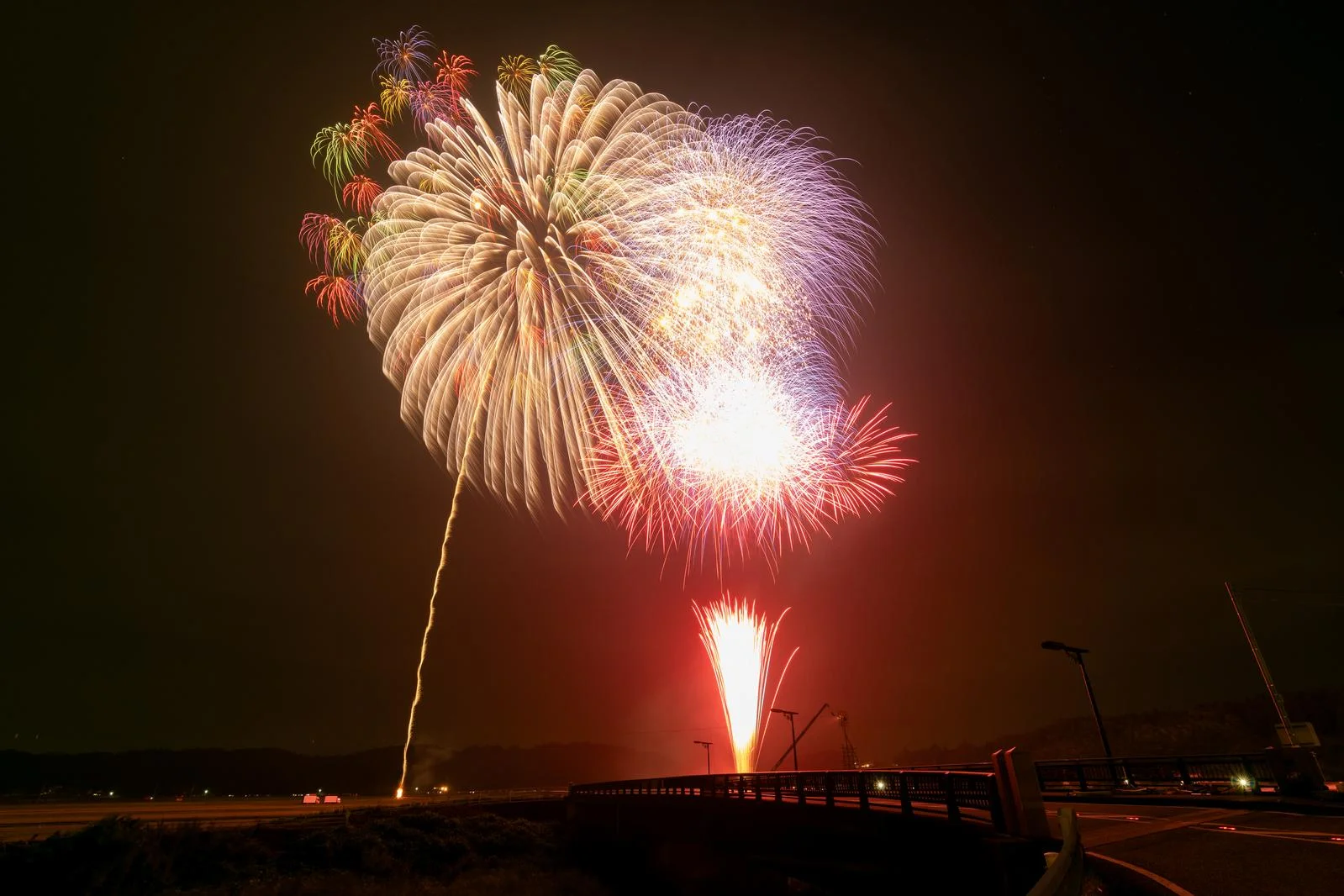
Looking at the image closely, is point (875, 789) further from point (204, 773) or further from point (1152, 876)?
point (204, 773)

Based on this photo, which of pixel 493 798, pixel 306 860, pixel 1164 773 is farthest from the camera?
pixel 493 798

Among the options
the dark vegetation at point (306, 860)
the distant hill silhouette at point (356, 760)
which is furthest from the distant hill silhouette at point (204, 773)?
the dark vegetation at point (306, 860)

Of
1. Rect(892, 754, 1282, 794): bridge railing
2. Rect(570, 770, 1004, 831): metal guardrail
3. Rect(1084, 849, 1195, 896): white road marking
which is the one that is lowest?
Rect(1084, 849, 1195, 896): white road marking

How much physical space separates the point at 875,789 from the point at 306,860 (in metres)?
23.2

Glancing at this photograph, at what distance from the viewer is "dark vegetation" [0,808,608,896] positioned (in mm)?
21625

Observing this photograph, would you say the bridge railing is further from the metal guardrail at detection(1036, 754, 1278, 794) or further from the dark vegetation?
the dark vegetation

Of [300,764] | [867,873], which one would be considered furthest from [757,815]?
[300,764]

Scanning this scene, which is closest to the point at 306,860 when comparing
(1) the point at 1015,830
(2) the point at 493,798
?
(1) the point at 1015,830

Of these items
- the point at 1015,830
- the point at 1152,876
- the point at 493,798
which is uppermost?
the point at 493,798

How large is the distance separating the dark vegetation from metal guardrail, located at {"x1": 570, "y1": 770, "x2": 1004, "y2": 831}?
868 cm

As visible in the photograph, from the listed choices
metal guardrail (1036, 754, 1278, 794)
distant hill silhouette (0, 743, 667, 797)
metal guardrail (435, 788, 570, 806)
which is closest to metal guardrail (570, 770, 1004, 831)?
metal guardrail (1036, 754, 1278, 794)

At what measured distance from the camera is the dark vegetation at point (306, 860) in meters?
21.6

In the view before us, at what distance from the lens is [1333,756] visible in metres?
57.9

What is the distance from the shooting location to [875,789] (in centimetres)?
2008
